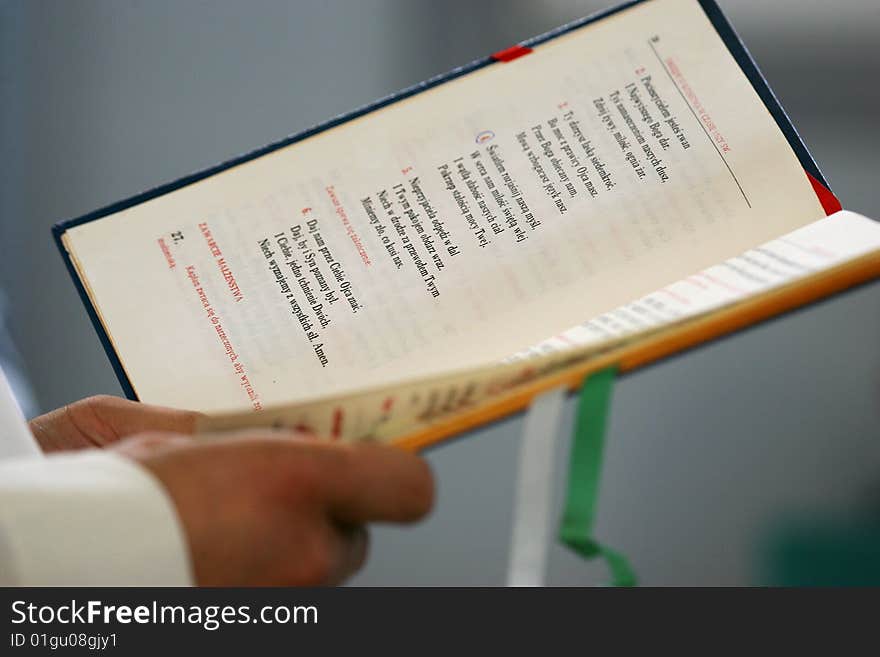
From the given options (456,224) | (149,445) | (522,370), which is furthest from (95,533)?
(456,224)

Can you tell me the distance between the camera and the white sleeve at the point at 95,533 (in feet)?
1.54

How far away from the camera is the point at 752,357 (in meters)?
1.70

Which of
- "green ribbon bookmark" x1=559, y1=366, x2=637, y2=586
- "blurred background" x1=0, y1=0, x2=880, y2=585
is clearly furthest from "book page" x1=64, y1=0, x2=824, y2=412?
"blurred background" x1=0, y1=0, x2=880, y2=585

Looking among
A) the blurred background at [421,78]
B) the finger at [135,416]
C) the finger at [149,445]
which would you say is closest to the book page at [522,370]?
the finger at [149,445]

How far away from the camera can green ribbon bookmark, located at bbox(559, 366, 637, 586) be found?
0.49 m

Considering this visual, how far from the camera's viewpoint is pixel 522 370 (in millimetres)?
501

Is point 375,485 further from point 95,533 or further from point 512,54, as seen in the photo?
point 512,54

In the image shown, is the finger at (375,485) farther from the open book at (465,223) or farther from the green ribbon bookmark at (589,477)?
the open book at (465,223)

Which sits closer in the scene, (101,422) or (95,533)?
(95,533)

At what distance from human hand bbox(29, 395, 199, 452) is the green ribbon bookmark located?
0.99 feet

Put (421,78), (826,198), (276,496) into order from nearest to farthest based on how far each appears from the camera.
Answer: (276,496) < (826,198) < (421,78)

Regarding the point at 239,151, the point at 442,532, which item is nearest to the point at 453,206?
the point at 442,532

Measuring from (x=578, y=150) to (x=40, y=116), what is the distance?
4.96ft

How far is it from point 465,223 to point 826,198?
0.25m
